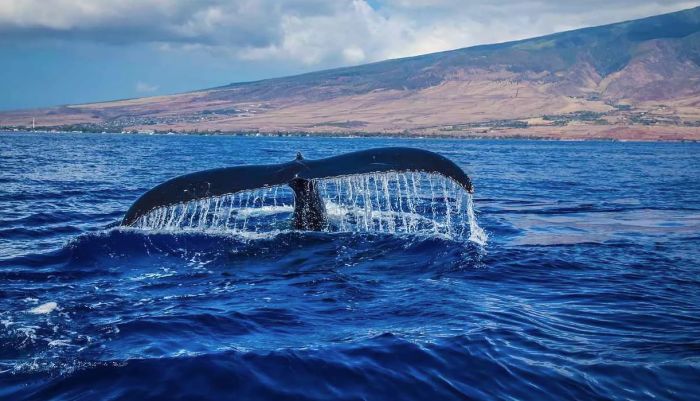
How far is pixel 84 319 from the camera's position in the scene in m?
6.60

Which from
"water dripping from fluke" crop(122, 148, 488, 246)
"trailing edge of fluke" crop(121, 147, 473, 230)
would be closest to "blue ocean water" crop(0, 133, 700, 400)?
"water dripping from fluke" crop(122, 148, 488, 246)

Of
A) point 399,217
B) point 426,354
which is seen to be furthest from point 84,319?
point 399,217

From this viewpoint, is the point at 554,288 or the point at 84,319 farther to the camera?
the point at 554,288

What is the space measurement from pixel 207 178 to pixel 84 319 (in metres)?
3.59

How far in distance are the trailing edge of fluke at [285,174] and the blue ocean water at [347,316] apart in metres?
0.97

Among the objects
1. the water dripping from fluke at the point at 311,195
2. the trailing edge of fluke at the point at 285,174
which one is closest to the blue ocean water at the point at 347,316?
the water dripping from fluke at the point at 311,195

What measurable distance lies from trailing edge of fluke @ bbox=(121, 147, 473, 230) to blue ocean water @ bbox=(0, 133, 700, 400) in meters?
0.97

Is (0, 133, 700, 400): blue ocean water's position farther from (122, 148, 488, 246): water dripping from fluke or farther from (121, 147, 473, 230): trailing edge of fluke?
(121, 147, 473, 230): trailing edge of fluke

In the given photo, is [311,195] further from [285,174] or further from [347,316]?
[347,316]

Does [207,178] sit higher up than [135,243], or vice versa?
[207,178]

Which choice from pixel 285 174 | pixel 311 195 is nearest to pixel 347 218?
pixel 311 195

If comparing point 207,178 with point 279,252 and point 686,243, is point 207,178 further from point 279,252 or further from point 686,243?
point 686,243

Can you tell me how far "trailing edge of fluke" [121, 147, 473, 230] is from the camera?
9.35 m

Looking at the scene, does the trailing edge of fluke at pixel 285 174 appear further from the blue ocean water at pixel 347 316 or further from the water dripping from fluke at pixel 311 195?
the blue ocean water at pixel 347 316
